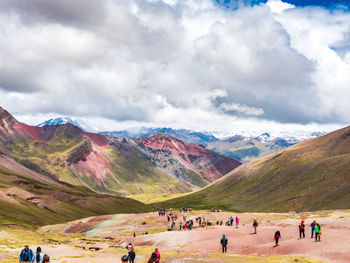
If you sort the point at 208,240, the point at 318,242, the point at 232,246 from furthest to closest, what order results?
the point at 208,240
the point at 232,246
the point at 318,242

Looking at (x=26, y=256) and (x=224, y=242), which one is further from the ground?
(x=26, y=256)

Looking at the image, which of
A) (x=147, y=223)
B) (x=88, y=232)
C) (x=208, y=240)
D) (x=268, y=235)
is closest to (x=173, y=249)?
(x=208, y=240)

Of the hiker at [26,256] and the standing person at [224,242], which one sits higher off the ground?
the hiker at [26,256]

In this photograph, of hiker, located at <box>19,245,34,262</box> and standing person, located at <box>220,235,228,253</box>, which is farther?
→ standing person, located at <box>220,235,228,253</box>

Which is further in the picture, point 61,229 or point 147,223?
point 61,229

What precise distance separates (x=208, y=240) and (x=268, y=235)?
14.8 m

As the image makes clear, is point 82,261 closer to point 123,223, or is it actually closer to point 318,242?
point 318,242

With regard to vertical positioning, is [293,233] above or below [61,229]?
above

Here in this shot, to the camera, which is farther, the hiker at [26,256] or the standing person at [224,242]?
the standing person at [224,242]

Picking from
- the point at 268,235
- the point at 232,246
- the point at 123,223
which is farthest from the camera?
the point at 123,223

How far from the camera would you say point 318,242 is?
60094mm

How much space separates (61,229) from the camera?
538ft

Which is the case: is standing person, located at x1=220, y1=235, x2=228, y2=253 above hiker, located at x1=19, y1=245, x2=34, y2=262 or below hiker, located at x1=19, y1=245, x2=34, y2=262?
below

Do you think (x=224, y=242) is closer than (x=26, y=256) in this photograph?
No
